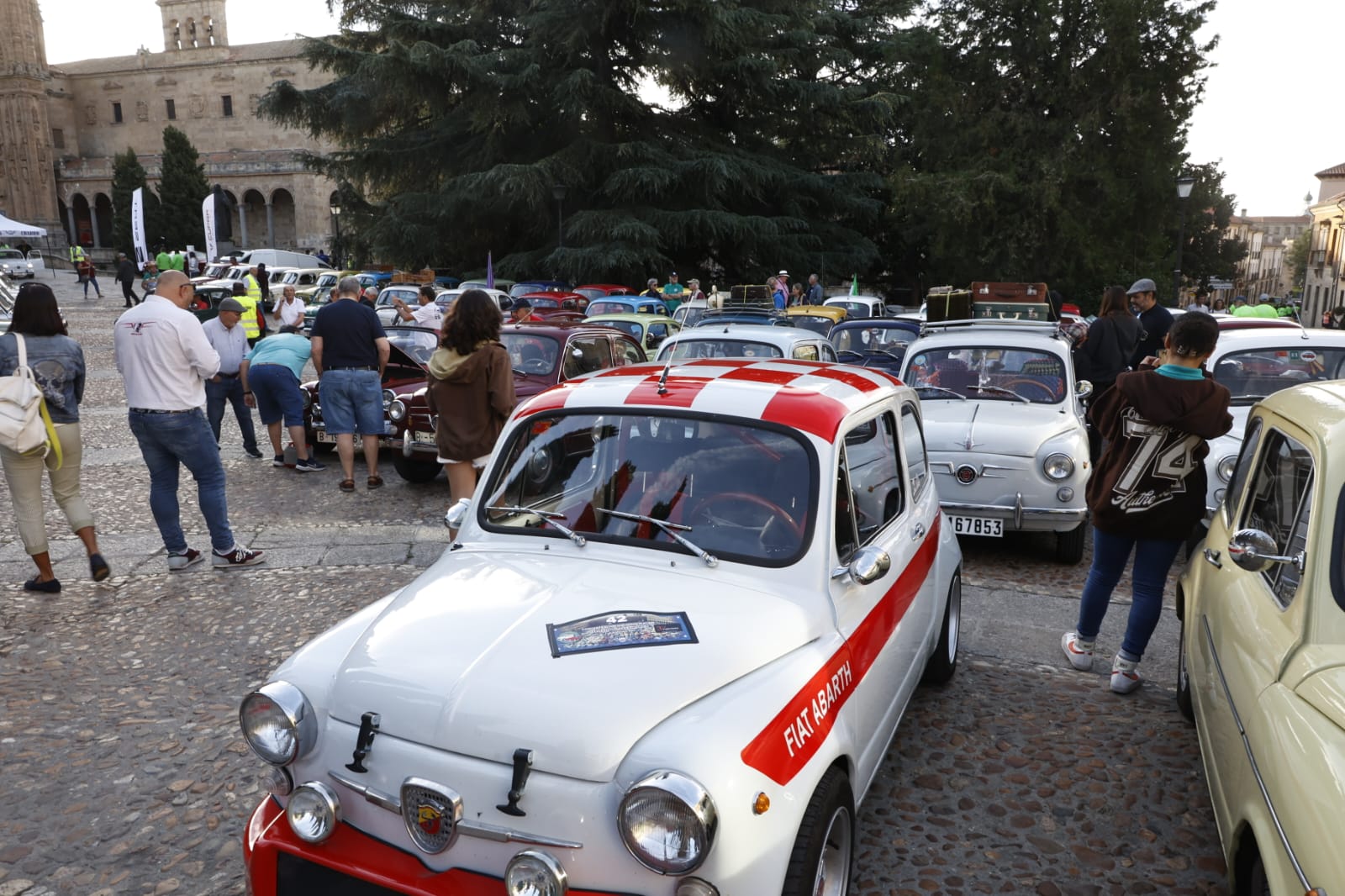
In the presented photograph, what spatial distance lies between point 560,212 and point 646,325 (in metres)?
14.9

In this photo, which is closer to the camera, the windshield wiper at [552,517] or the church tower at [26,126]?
the windshield wiper at [552,517]

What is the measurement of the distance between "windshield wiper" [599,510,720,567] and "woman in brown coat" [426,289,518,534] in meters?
2.79

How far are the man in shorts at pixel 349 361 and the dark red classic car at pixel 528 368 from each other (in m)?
0.36

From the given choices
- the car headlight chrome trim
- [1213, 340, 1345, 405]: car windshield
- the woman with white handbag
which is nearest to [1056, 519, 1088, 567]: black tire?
the car headlight chrome trim

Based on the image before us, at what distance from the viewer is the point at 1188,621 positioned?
4.23m

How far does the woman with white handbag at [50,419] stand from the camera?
5848mm

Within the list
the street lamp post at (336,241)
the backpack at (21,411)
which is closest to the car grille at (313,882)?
the backpack at (21,411)

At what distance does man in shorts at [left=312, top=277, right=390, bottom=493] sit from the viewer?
8.42 metres

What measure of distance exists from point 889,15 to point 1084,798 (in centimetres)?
3736

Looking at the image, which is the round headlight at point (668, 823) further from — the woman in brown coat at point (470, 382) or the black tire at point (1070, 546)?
the black tire at point (1070, 546)

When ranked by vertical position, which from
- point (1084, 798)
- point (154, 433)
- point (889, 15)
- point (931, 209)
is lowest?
point (1084, 798)

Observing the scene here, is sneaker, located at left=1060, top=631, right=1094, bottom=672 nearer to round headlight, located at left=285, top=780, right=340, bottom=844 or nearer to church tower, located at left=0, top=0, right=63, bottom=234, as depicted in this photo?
round headlight, located at left=285, top=780, right=340, bottom=844

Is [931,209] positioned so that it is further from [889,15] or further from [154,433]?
[154,433]

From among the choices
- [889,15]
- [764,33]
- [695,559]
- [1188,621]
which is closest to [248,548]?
[695,559]
